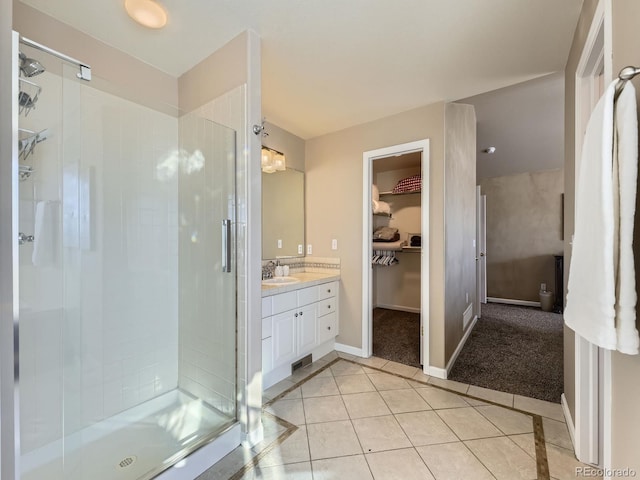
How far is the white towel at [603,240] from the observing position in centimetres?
75

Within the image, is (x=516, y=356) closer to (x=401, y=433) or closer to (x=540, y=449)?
(x=540, y=449)

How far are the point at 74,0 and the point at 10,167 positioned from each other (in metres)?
1.26

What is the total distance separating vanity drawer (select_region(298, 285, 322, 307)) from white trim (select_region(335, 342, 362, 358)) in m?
0.72

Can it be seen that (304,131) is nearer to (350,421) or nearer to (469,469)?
(350,421)

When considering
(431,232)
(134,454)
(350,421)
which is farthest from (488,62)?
(134,454)

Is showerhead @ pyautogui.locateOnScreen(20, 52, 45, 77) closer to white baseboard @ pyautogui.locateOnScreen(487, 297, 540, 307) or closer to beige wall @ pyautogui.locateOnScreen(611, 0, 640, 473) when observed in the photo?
beige wall @ pyautogui.locateOnScreen(611, 0, 640, 473)

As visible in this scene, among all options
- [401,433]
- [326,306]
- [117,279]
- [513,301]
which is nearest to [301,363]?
[326,306]

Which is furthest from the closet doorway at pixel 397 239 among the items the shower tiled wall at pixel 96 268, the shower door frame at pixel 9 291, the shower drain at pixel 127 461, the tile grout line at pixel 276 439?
the shower door frame at pixel 9 291

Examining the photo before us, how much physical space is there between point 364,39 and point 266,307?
1.95 metres

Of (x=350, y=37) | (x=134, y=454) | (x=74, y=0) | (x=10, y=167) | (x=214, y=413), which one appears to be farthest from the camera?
(x=214, y=413)

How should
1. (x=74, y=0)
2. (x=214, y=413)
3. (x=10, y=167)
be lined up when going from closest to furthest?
1. (x=10, y=167)
2. (x=74, y=0)
3. (x=214, y=413)

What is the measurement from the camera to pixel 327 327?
114 inches

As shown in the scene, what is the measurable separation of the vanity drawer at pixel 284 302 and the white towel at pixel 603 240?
1830 mm

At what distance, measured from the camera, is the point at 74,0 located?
1452 mm
